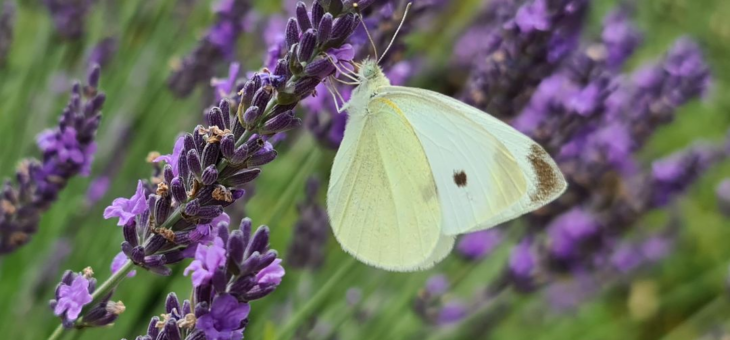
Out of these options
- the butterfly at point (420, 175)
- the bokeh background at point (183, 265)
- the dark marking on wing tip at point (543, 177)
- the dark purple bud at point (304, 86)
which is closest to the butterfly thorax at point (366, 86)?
the butterfly at point (420, 175)

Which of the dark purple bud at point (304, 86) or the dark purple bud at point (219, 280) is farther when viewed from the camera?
the dark purple bud at point (304, 86)

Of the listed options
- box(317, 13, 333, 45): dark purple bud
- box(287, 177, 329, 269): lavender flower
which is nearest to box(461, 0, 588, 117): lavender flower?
box(287, 177, 329, 269): lavender flower

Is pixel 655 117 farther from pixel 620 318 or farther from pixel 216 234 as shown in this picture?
pixel 216 234

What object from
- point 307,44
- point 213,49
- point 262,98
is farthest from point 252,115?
point 213,49

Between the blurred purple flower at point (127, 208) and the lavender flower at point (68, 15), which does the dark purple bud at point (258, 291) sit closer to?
the blurred purple flower at point (127, 208)

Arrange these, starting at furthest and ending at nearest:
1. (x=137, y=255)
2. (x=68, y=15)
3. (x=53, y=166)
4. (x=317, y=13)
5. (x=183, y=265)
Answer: (x=68, y=15)
(x=183, y=265)
(x=53, y=166)
(x=317, y=13)
(x=137, y=255)

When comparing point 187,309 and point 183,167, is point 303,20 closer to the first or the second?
point 183,167
